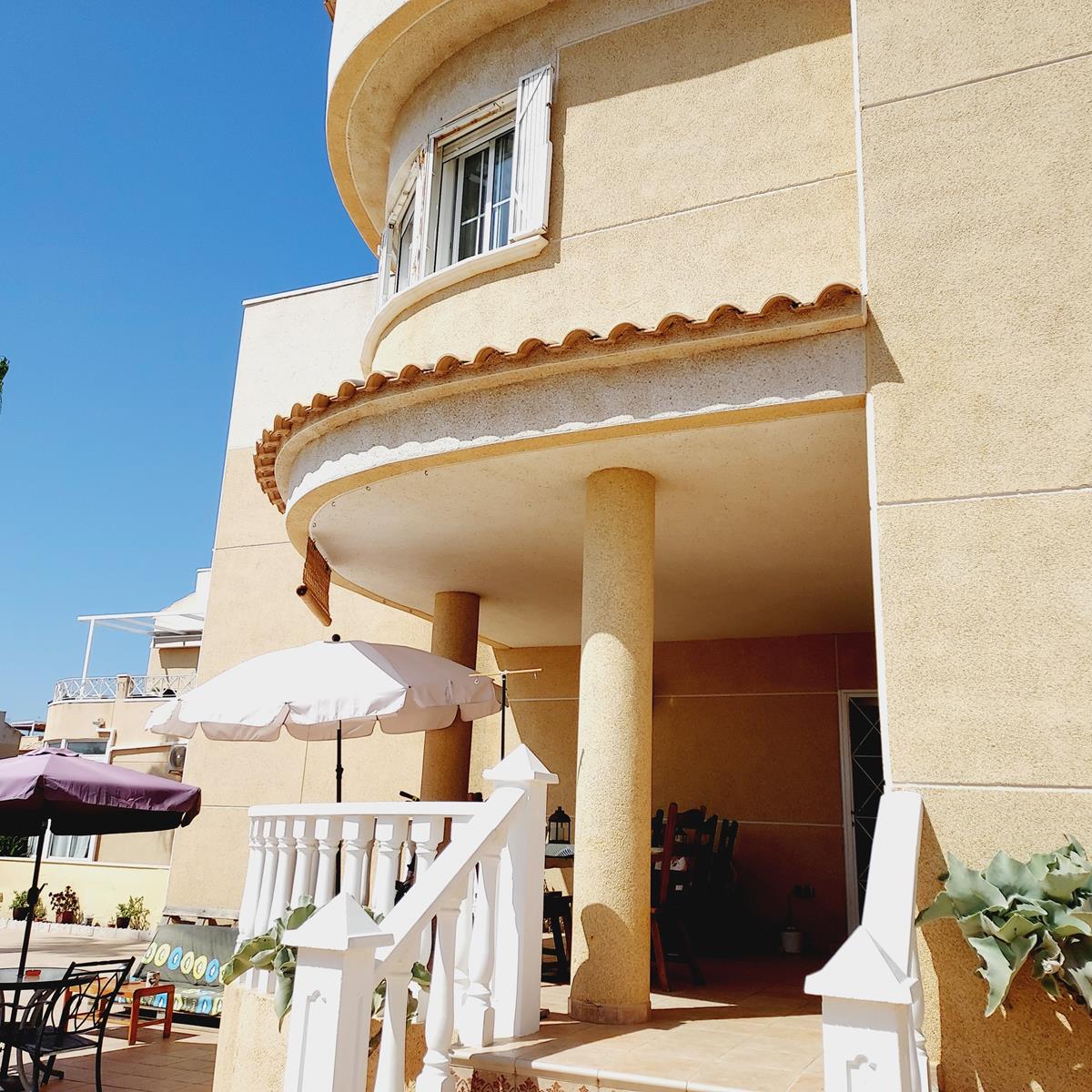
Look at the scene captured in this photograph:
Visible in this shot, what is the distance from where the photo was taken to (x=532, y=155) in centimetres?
844

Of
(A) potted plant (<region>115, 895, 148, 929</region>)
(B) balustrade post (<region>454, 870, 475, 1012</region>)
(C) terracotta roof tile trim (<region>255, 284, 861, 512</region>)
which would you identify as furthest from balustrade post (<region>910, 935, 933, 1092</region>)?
(A) potted plant (<region>115, 895, 148, 929</region>)

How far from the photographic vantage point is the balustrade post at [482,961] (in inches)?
203

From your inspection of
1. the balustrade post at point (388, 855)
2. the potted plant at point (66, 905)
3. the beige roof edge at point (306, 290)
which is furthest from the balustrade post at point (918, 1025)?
the potted plant at point (66, 905)

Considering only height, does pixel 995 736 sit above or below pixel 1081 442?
below

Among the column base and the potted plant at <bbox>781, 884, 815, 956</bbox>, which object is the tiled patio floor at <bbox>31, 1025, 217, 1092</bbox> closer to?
the column base

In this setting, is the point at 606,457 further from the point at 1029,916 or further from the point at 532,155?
the point at 1029,916

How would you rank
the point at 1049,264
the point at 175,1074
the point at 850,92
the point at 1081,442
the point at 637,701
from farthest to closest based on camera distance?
the point at 175,1074 → the point at 850,92 → the point at 637,701 → the point at 1049,264 → the point at 1081,442

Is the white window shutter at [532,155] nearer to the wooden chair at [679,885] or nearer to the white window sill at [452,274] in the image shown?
the white window sill at [452,274]

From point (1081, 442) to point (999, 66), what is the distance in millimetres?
2389

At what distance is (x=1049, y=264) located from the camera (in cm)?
531

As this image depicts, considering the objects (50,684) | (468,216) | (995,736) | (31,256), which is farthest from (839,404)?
(50,684)

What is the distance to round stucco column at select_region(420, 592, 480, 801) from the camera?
33.4 ft

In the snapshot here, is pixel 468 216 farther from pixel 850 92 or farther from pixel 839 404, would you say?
pixel 839 404

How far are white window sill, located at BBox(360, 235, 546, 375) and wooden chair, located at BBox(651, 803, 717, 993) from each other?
4719 millimetres
